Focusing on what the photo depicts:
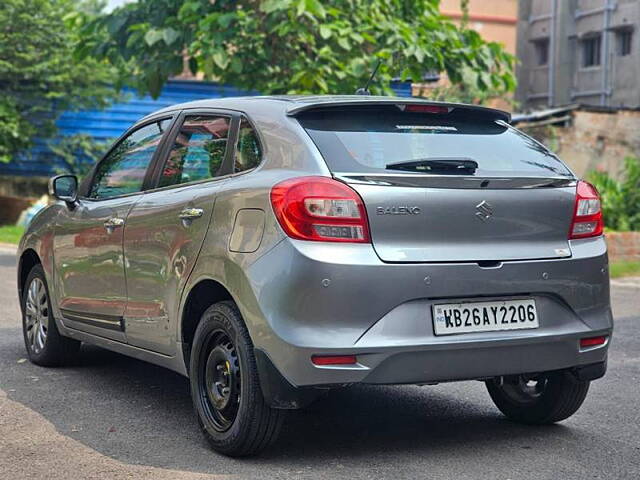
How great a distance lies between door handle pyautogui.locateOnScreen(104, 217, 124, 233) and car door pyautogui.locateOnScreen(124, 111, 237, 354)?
11cm

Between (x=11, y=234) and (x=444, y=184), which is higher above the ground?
(x=444, y=184)

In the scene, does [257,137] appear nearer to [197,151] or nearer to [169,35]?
[197,151]

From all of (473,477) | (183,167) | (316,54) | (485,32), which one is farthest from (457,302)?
(485,32)

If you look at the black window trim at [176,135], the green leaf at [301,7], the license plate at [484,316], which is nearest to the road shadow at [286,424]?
the license plate at [484,316]

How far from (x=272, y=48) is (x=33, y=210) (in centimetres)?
677

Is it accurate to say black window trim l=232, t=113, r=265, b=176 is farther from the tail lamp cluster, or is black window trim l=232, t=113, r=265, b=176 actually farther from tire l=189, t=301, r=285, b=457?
tire l=189, t=301, r=285, b=457

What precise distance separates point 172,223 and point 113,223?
Answer: 777 millimetres

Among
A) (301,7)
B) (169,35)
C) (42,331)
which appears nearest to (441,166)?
(42,331)

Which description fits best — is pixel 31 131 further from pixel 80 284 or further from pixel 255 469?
pixel 255 469

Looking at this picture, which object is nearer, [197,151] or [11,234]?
[197,151]

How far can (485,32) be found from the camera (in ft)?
144

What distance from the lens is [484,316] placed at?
4.85 meters

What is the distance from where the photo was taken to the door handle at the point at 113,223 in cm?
616

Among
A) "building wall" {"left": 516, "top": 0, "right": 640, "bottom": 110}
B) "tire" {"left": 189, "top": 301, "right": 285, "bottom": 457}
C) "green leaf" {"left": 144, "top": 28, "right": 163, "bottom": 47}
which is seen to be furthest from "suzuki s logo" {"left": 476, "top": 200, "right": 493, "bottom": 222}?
"building wall" {"left": 516, "top": 0, "right": 640, "bottom": 110}
